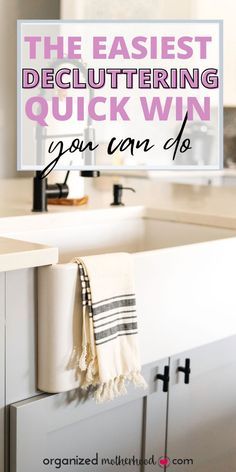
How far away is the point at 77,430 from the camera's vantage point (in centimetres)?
168

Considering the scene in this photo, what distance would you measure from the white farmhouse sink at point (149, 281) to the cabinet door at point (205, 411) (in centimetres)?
5

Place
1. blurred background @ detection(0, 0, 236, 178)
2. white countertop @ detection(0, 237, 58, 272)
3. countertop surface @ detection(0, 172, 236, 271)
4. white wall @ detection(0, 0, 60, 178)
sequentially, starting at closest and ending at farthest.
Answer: white countertop @ detection(0, 237, 58, 272) → countertop surface @ detection(0, 172, 236, 271) → blurred background @ detection(0, 0, 236, 178) → white wall @ detection(0, 0, 60, 178)

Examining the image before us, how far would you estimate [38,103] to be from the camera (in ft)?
8.17

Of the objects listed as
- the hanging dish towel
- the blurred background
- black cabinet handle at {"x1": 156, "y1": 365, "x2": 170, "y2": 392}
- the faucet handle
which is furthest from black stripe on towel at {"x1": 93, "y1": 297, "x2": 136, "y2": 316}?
the blurred background

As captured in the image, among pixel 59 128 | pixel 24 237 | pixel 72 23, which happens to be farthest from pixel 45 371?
pixel 72 23

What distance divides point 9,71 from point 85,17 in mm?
346

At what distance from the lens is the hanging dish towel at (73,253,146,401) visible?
5.27 ft

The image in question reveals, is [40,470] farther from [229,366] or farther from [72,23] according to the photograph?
[72,23]

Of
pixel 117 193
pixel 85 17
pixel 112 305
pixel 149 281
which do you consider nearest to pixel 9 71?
pixel 85 17

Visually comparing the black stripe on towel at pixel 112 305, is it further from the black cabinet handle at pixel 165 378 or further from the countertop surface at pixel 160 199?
the countertop surface at pixel 160 199

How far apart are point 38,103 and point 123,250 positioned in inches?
22.5

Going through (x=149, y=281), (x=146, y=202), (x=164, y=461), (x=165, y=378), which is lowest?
(x=164, y=461)

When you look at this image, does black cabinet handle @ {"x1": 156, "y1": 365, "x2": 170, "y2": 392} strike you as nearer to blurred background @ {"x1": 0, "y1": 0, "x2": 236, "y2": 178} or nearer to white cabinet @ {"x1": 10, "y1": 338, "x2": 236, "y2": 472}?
white cabinet @ {"x1": 10, "y1": 338, "x2": 236, "y2": 472}

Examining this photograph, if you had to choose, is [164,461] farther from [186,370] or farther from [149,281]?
[149,281]
